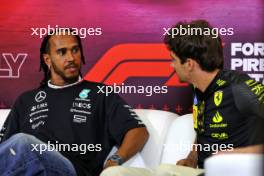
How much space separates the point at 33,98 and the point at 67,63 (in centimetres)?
27

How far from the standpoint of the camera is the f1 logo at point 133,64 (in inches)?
114

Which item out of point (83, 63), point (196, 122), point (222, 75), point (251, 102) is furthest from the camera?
point (83, 63)

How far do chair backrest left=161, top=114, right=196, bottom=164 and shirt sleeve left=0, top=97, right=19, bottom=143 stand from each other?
0.82 metres

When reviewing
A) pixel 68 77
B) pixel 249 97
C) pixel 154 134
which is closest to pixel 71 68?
pixel 68 77

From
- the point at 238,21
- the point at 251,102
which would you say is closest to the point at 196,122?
the point at 251,102

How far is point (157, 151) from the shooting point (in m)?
2.55

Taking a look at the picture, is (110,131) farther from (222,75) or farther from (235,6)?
(235,6)

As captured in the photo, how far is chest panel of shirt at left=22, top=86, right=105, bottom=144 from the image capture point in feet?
8.39

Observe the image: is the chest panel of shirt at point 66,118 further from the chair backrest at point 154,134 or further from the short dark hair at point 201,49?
the short dark hair at point 201,49

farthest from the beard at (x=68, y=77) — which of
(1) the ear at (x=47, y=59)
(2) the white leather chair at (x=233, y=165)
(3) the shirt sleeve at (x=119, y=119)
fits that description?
(2) the white leather chair at (x=233, y=165)

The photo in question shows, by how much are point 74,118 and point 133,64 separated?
1.83 ft

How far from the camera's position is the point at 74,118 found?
258cm

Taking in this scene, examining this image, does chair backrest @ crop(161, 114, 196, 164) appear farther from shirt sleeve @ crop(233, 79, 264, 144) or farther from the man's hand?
shirt sleeve @ crop(233, 79, 264, 144)

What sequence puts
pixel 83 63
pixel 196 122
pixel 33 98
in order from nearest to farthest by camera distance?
pixel 196 122 → pixel 33 98 → pixel 83 63
